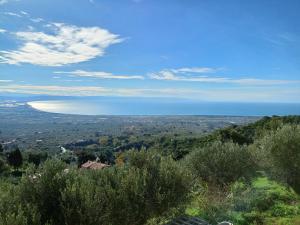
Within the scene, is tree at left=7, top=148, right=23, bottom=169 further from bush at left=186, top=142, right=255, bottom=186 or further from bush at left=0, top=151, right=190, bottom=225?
bush at left=0, top=151, right=190, bottom=225

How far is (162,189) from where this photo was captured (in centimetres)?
921

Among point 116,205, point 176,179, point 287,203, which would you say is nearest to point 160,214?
point 176,179

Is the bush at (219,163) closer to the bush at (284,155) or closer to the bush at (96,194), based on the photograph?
the bush at (284,155)

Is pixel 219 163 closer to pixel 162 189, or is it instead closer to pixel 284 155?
pixel 284 155

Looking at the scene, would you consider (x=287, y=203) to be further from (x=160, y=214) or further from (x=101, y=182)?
(x=101, y=182)

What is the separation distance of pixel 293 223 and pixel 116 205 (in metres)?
4.96

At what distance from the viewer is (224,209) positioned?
33.9 feet

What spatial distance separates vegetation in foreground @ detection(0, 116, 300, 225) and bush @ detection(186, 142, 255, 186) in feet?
0.12

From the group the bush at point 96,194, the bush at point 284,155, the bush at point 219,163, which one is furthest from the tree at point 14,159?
the bush at point 96,194

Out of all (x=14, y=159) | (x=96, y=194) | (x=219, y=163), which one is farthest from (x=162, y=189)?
(x=14, y=159)

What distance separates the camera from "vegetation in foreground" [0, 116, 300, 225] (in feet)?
23.5

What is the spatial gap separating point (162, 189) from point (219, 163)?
18.6 feet

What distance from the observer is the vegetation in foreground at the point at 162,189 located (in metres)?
7.16

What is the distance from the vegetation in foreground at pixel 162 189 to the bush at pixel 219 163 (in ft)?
0.12
